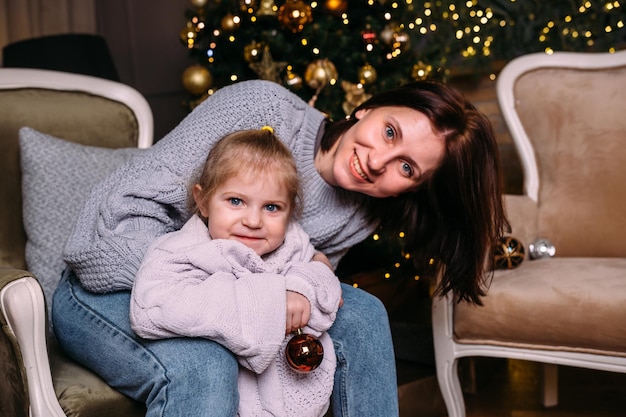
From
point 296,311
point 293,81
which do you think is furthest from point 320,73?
point 296,311

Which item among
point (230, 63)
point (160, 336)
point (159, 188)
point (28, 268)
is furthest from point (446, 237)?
point (230, 63)

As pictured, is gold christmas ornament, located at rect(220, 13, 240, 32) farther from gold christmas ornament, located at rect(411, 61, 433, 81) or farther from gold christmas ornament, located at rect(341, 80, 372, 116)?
gold christmas ornament, located at rect(411, 61, 433, 81)

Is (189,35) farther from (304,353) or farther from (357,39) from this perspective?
(304,353)

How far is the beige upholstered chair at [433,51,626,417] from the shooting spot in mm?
1728

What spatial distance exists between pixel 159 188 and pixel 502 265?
0.99 m

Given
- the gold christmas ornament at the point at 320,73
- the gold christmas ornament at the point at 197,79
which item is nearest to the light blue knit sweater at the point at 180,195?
the gold christmas ornament at the point at 320,73

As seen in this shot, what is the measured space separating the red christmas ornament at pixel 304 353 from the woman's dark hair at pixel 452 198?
1.68 ft

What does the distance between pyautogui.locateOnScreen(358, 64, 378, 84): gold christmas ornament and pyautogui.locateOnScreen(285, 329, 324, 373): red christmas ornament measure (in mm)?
1587

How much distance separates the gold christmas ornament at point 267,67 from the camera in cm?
267

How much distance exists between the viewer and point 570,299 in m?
1.72

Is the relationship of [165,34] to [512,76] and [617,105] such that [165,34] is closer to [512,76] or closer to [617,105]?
[512,76]

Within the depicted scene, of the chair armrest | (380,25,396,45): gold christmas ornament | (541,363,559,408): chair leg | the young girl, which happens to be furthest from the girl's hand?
(380,25,396,45): gold christmas ornament

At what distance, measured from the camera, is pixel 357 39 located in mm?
2750

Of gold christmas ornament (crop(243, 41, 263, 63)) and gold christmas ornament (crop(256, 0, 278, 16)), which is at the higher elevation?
gold christmas ornament (crop(256, 0, 278, 16))
